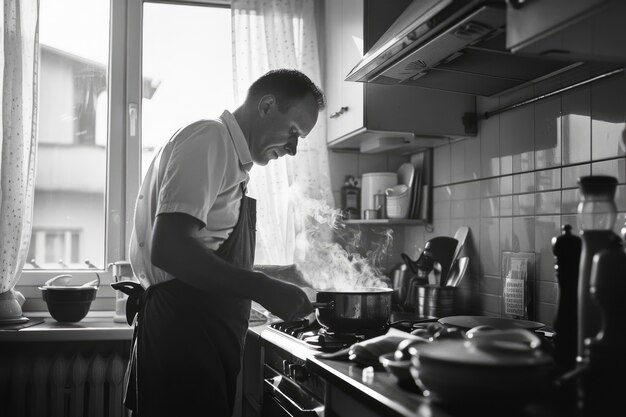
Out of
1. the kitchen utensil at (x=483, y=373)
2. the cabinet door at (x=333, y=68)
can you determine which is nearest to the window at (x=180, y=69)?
the cabinet door at (x=333, y=68)

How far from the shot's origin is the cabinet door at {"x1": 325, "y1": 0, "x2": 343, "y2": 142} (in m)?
2.75

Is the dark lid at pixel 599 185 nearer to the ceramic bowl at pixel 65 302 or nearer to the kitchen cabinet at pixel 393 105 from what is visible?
the kitchen cabinet at pixel 393 105

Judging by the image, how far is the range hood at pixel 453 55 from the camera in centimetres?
149

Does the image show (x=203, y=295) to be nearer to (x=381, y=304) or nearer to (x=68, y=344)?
(x=381, y=304)

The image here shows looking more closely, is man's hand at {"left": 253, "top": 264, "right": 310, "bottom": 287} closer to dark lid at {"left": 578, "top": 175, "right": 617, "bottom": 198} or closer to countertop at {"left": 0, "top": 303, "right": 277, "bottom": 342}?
countertop at {"left": 0, "top": 303, "right": 277, "bottom": 342}

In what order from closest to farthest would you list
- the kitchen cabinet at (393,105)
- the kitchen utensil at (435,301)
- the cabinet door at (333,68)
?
the kitchen utensil at (435,301)
the kitchen cabinet at (393,105)
the cabinet door at (333,68)

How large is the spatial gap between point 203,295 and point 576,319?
912 millimetres

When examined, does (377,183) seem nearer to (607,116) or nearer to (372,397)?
(607,116)

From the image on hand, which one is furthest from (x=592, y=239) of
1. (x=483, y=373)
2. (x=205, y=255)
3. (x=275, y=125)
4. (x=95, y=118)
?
(x=95, y=118)

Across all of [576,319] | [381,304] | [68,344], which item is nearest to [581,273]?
[576,319]

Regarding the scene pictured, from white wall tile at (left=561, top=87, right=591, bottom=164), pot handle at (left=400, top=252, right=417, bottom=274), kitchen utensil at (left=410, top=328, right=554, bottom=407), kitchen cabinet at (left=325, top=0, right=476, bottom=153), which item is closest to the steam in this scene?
pot handle at (left=400, top=252, right=417, bottom=274)

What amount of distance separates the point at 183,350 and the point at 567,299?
949 mm

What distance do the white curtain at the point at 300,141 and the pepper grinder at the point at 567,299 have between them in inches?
69.0

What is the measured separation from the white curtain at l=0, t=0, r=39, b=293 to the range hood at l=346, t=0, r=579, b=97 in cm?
151
